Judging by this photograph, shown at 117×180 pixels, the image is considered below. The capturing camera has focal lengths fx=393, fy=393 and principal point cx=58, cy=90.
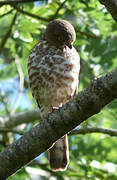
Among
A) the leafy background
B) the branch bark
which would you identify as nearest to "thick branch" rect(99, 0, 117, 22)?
the branch bark

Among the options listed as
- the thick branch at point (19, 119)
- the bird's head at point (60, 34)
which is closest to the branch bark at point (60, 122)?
the bird's head at point (60, 34)

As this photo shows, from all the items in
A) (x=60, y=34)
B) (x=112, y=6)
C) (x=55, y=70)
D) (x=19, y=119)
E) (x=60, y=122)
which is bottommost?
(x=19, y=119)

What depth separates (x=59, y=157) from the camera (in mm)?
4938

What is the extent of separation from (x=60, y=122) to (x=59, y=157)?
1754mm

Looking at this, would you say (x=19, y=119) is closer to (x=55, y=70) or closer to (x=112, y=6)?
(x=55, y=70)

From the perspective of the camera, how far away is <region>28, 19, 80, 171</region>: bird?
15.0ft

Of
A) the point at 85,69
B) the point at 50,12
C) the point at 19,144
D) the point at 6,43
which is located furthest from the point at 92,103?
the point at 6,43

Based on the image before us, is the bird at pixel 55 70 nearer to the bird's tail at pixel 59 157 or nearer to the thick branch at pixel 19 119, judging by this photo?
the bird's tail at pixel 59 157

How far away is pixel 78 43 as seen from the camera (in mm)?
5246

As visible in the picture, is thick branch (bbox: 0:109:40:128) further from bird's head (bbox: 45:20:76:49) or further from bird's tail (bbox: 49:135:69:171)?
bird's head (bbox: 45:20:76:49)

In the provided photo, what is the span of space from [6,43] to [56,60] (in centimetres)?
195

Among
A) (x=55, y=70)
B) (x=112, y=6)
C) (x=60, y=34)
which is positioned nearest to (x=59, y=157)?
(x=55, y=70)

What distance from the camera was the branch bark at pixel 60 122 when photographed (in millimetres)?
2965

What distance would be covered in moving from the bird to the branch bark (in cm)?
113
